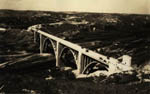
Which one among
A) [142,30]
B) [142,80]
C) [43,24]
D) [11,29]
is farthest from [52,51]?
[142,80]

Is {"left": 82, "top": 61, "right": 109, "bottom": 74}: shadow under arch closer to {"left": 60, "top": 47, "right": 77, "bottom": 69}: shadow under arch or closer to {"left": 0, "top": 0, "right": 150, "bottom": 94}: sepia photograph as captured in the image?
{"left": 0, "top": 0, "right": 150, "bottom": 94}: sepia photograph

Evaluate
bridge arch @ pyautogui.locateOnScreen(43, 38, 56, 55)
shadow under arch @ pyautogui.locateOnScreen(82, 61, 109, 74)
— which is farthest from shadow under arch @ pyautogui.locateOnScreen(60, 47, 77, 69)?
shadow under arch @ pyautogui.locateOnScreen(82, 61, 109, 74)

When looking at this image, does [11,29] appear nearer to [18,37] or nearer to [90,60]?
[18,37]

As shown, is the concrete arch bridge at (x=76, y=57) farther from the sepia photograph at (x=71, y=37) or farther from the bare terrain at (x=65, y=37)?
the bare terrain at (x=65, y=37)

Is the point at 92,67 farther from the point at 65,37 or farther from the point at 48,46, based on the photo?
the point at 48,46

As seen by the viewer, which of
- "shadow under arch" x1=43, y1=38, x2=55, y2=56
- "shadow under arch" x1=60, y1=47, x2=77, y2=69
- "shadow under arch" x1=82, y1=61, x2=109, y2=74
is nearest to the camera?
"shadow under arch" x1=82, y1=61, x2=109, y2=74

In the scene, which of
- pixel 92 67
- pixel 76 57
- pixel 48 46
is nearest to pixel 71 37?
pixel 76 57
